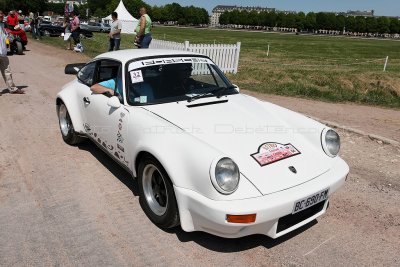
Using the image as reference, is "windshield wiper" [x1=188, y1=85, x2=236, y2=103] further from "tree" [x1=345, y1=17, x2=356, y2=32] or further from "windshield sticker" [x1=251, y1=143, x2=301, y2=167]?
"tree" [x1=345, y1=17, x2=356, y2=32]

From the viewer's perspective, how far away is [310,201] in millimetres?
3109

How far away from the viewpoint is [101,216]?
3.68 meters

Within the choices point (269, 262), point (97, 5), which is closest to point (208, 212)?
point (269, 262)

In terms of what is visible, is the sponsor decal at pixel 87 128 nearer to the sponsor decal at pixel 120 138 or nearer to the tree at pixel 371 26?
the sponsor decal at pixel 120 138

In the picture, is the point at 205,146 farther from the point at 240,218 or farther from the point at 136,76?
the point at 136,76

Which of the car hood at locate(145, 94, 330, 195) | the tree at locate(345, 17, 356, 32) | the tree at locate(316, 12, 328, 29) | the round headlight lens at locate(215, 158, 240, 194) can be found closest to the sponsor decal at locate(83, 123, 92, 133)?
the car hood at locate(145, 94, 330, 195)

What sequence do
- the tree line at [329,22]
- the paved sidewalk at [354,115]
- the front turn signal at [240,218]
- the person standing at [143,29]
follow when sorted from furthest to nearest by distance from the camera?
the tree line at [329,22], the person standing at [143,29], the paved sidewalk at [354,115], the front turn signal at [240,218]

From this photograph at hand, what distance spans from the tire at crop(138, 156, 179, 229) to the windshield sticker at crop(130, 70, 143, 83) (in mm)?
982

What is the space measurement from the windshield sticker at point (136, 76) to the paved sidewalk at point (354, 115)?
4.30 meters

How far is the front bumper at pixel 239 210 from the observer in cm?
279

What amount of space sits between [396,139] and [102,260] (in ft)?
18.0

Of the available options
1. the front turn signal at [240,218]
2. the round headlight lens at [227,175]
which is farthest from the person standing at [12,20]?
the front turn signal at [240,218]

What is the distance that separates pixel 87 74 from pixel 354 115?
19.0 ft

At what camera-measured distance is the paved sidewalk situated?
673cm
